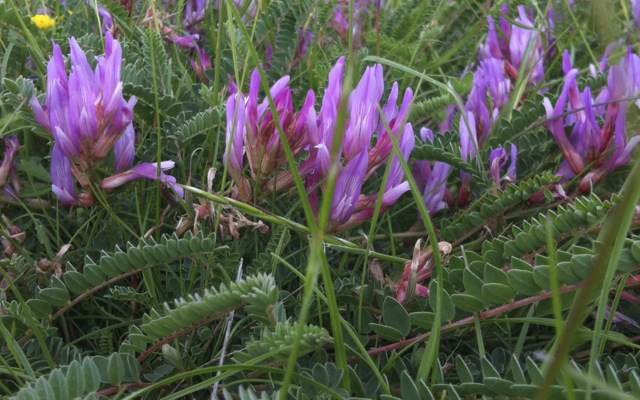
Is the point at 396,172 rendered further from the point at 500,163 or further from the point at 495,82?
the point at 495,82

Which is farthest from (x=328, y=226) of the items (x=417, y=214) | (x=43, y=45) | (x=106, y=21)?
(x=106, y=21)

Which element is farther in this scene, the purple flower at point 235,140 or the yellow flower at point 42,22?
the yellow flower at point 42,22

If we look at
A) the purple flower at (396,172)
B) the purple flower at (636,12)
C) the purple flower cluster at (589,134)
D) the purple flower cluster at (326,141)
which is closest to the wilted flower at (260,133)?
the purple flower cluster at (326,141)

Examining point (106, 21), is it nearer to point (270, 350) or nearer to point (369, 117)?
point (369, 117)

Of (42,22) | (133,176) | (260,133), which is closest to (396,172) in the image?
(260,133)

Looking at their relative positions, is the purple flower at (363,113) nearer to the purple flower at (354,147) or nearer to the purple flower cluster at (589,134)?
the purple flower at (354,147)
